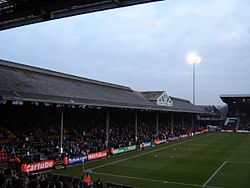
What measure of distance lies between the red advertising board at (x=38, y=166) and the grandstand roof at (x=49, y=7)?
48.2 ft

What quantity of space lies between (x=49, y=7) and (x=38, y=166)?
16962 mm

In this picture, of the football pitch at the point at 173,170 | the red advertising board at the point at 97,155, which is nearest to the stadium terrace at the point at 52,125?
the red advertising board at the point at 97,155

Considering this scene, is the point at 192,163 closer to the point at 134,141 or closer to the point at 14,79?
the point at 134,141

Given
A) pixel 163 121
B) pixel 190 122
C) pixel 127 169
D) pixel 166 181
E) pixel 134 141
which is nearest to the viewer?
pixel 166 181

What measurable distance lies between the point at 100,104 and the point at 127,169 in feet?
25.7

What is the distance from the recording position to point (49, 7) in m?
9.23

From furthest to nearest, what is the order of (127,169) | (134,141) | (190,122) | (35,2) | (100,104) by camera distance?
(190,122), (134,141), (100,104), (127,169), (35,2)

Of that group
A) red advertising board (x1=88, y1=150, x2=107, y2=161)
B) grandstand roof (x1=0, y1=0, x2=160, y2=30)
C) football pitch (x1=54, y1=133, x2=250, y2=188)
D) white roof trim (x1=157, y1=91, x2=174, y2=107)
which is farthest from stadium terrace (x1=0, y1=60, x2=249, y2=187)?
white roof trim (x1=157, y1=91, x2=174, y2=107)

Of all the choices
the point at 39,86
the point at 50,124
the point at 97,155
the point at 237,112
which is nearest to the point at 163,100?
the point at 50,124

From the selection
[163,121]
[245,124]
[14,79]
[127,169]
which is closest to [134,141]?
[127,169]

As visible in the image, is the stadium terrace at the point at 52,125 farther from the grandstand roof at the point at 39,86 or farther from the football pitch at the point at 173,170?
the football pitch at the point at 173,170

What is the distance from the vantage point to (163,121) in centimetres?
6588

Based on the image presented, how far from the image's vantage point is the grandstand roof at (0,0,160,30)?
8.88 metres

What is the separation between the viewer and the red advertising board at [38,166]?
72.9 feet
